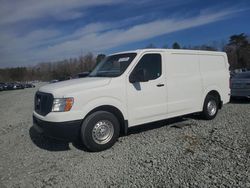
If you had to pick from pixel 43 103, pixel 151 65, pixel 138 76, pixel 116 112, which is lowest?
pixel 116 112

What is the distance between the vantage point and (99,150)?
470 centimetres

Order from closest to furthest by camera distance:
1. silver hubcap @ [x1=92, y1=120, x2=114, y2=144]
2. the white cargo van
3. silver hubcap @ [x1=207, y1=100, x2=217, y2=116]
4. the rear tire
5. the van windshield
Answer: the white cargo van → silver hubcap @ [x1=92, y1=120, x2=114, y2=144] → the van windshield → the rear tire → silver hubcap @ [x1=207, y1=100, x2=217, y2=116]

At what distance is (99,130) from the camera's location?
4688 mm

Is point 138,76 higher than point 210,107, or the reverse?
point 138,76

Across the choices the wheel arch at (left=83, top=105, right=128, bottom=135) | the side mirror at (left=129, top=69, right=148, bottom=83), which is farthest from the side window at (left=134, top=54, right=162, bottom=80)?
the wheel arch at (left=83, top=105, right=128, bottom=135)

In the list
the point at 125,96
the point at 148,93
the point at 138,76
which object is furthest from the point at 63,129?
the point at 148,93

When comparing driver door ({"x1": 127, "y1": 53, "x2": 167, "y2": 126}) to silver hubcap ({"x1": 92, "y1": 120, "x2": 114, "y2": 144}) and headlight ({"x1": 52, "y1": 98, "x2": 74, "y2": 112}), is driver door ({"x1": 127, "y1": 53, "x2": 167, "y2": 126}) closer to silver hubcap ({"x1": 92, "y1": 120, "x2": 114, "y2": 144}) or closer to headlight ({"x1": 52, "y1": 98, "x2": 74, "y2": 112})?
silver hubcap ({"x1": 92, "y1": 120, "x2": 114, "y2": 144})

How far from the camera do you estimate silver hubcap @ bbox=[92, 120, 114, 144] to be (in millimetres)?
4648

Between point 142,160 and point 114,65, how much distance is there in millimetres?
2503

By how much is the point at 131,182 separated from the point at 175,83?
313 cm

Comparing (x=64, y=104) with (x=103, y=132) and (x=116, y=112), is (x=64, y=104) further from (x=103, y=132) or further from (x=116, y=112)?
(x=116, y=112)

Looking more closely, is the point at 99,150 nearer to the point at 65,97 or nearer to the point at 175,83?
the point at 65,97

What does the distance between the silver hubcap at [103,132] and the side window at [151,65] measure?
1.47m

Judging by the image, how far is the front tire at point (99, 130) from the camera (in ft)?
14.8
